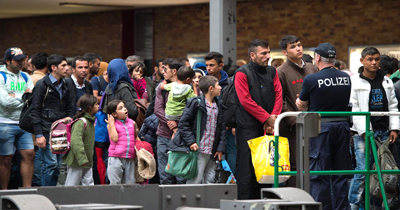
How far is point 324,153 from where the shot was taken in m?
7.80

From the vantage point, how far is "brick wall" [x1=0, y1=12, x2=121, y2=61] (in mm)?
22234

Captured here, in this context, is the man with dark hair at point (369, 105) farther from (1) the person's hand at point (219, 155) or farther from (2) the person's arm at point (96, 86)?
(2) the person's arm at point (96, 86)

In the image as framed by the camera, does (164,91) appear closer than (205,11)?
Yes

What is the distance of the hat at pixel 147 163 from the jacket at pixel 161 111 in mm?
446

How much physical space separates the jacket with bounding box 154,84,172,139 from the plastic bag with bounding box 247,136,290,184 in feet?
5.65

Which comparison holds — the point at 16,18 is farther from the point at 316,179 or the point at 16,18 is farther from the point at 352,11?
the point at 316,179

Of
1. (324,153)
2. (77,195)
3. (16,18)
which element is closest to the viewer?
(77,195)

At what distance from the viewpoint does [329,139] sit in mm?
7824

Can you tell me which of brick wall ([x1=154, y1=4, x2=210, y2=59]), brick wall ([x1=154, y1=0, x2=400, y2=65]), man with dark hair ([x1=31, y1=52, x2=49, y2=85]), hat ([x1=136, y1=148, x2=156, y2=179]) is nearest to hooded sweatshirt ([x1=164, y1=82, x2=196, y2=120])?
hat ([x1=136, y1=148, x2=156, y2=179])

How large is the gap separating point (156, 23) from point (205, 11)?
1.83 meters

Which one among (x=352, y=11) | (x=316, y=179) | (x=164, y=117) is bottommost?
(x=316, y=179)

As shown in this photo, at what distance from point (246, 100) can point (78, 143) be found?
7.54 feet

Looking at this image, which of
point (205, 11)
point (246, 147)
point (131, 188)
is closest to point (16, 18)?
point (205, 11)

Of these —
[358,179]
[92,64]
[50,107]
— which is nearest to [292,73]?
[358,179]
